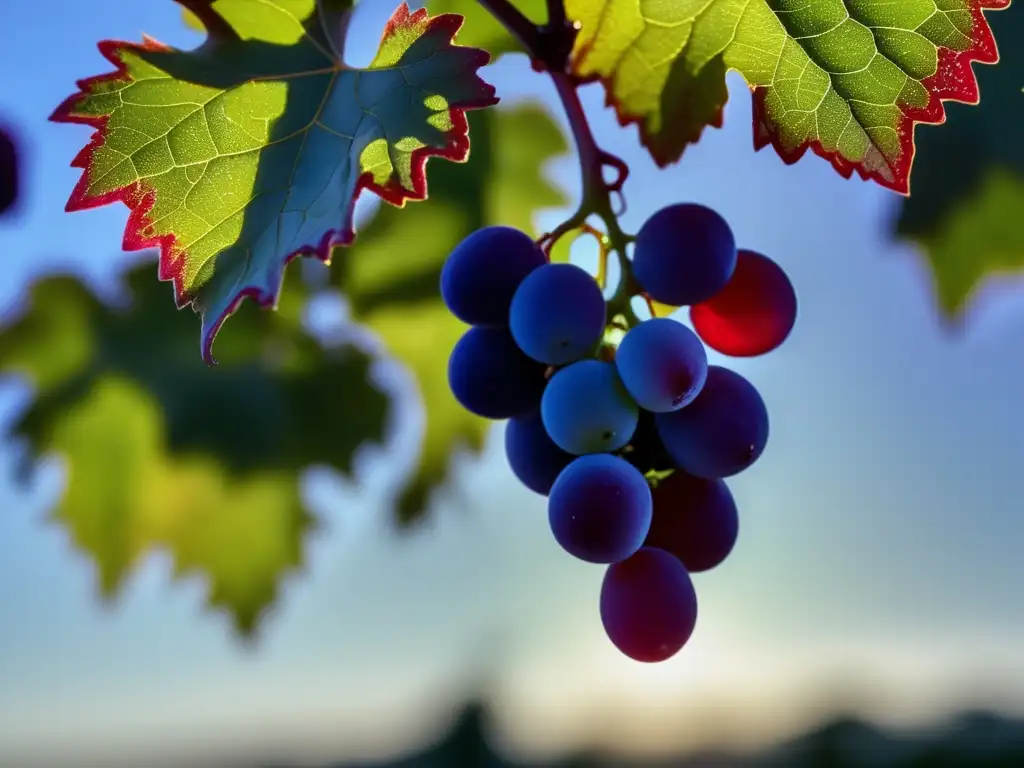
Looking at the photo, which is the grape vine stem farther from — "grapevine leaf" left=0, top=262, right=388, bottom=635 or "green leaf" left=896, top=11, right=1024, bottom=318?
"grapevine leaf" left=0, top=262, right=388, bottom=635

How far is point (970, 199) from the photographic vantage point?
1.08 metres

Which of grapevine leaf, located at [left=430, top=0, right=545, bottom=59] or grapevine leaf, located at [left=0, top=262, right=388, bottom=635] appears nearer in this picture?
grapevine leaf, located at [left=430, top=0, right=545, bottom=59]

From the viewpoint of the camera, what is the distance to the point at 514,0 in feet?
2.33

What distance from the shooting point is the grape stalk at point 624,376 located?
1.72ft

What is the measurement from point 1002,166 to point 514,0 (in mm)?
600

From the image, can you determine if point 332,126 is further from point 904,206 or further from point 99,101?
point 904,206

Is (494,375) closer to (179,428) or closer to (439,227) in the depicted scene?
(439,227)

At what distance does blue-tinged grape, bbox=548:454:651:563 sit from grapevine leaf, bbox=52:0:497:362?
6.2 inches

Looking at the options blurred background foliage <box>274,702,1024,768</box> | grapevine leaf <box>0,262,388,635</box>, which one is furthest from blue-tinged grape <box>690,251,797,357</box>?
blurred background foliage <box>274,702,1024,768</box>

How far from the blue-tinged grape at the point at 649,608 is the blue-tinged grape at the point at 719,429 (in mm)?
54

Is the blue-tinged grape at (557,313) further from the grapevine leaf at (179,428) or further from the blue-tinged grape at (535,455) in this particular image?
the grapevine leaf at (179,428)

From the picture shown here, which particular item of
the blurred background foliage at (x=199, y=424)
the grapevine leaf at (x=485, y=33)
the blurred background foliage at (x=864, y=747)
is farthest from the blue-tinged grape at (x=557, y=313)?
the blurred background foliage at (x=864, y=747)

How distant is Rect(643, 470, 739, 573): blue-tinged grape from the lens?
0.58 m

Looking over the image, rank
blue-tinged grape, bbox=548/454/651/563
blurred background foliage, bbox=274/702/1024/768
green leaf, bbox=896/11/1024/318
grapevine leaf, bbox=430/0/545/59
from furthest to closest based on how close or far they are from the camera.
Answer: blurred background foliage, bbox=274/702/1024/768
green leaf, bbox=896/11/1024/318
grapevine leaf, bbox=430/0/545/59
blue-tinged grape, bbox=548/454/651/563
